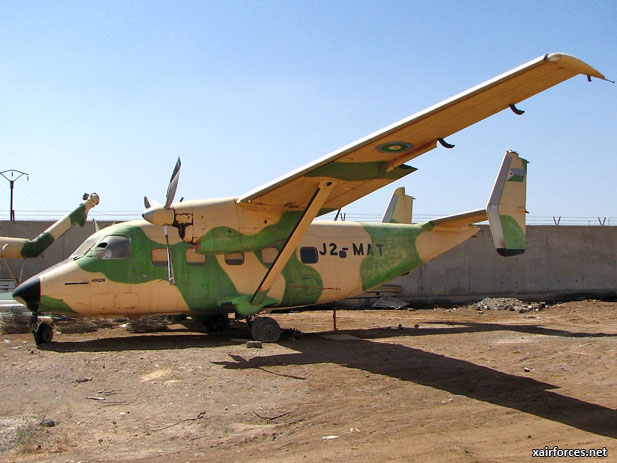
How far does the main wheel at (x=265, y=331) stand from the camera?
12.8 metres

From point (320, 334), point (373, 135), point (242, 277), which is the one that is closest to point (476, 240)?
point (320, 334)

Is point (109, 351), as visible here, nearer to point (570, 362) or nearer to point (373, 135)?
point (373, 135)

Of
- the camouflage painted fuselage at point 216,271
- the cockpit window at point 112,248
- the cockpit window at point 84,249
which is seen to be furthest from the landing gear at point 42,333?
the cockpit window at point 112,248

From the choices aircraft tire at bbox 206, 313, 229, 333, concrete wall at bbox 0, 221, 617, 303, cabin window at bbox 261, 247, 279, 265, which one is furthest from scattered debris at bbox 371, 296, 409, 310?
cabin window at bbox 261, 247, 279, 265

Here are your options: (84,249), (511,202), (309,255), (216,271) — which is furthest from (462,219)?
(84,249)

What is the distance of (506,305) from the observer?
69.1ft

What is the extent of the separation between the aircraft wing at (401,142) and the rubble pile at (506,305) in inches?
403

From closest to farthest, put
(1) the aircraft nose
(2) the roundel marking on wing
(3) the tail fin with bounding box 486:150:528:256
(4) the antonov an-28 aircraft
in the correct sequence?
(2) the roundel marking on wing → (4) the antonov an-28 aircraft → (1) the aircraft nose → (3) the tail fin with bounding box 486:150:528:256

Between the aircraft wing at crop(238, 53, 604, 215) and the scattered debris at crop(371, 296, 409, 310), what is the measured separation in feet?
30.0

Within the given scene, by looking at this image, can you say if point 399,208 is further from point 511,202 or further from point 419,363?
point 419,363

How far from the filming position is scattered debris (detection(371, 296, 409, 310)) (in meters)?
22.0

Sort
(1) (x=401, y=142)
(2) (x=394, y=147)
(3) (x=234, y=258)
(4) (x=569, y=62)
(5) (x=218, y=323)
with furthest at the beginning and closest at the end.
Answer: (5) (x=218, y=323) → (3) (x=234, y=258) → (2) (x=394, y=147) → (1) (x=401, y=142) → (4) (x=569, y=62)

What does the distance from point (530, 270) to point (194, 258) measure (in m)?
16.2

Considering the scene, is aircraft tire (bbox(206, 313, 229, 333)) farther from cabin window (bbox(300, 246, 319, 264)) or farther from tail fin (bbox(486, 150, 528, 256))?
tail fin (bbox(486, 150, 528, 256))
